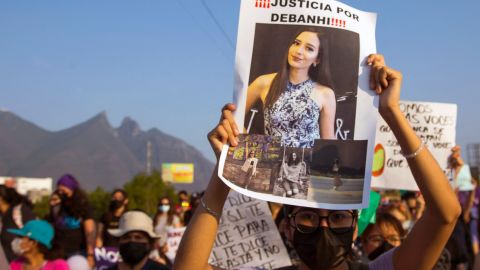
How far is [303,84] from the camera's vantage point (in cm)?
258

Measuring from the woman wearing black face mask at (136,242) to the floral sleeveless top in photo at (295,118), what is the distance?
2.70 m

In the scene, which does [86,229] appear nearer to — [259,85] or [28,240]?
[28,240]

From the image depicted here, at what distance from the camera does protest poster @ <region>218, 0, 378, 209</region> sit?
8.17 ft

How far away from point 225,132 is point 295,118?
0.89 ft

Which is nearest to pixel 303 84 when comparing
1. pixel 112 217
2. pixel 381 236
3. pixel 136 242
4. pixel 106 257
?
pixel 381 236

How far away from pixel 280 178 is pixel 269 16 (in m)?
0.63

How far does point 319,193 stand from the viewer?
249cm

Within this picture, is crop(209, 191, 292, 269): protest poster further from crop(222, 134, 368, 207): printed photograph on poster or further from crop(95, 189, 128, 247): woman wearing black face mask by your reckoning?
crop(95, 189, 128, 247): woman wearing black face mask

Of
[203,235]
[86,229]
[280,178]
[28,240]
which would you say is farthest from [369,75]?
[86,229]

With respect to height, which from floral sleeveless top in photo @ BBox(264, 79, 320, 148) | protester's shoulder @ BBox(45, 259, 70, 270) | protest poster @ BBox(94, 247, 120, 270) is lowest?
protest poster @ BBox(94, 247, 120, 270)

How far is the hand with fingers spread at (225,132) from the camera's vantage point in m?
2.50

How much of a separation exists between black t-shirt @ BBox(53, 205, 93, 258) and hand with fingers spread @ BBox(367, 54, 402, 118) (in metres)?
6.48

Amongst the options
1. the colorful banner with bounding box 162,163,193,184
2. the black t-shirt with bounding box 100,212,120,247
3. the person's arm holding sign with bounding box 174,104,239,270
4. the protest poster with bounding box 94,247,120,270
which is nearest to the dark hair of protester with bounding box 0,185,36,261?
the black t-shirt with bounding box 100,212,120,247

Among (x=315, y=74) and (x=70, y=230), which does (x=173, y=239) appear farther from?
(x=315, y=74)
